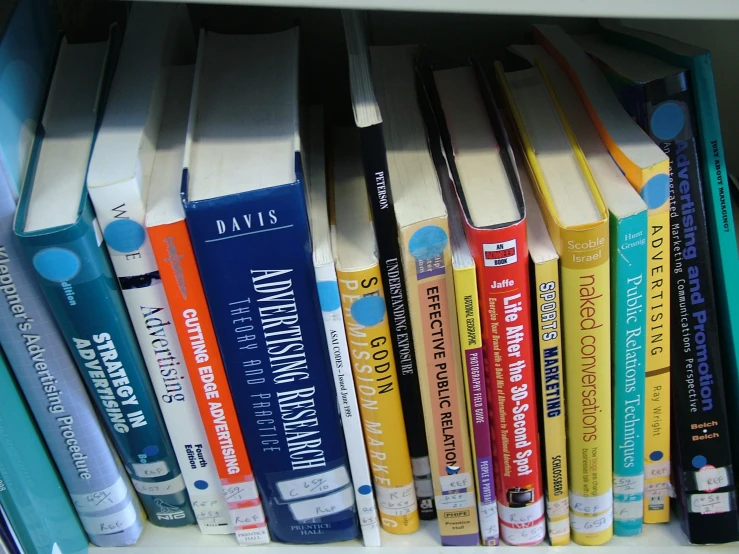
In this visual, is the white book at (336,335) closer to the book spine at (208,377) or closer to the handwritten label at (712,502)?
the book spine at (208,377)

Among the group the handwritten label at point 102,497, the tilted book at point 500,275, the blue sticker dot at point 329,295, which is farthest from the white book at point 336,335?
the handwritten label at point 102,497

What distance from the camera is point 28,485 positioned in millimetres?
631

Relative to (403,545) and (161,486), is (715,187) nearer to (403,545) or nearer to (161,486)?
(403,545)

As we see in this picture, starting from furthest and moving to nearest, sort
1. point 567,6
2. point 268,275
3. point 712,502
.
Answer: point 712,502
point 268,275
point 567,6

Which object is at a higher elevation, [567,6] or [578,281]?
[567,6]

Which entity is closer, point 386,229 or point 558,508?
point 386,229

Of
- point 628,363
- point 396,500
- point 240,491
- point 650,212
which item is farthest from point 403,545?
point 650,212

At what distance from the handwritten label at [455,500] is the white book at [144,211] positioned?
19 cm

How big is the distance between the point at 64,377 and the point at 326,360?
0.21m

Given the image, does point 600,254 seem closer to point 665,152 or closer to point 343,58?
point 665,152

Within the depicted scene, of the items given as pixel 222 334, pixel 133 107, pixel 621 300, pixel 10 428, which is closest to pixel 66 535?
pixel 10 428

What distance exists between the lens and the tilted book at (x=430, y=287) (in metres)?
0.54

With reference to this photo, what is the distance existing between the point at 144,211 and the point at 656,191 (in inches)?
14.1

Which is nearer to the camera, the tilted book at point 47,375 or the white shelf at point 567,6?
the white shelf at point 567,6
